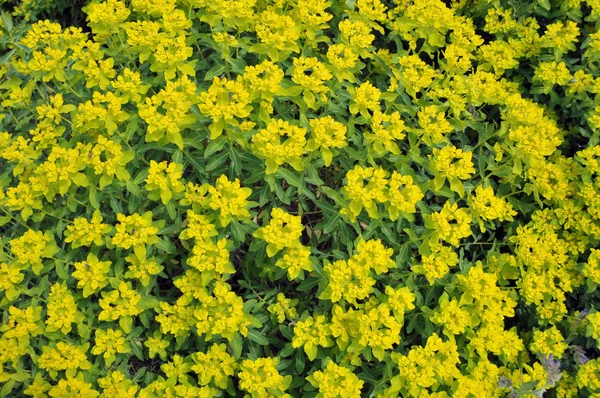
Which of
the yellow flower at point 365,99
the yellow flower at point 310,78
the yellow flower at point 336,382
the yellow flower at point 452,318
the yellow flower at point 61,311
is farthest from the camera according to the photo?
the yellow flower at point 365,99

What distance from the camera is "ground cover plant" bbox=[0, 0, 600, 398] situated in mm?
3061

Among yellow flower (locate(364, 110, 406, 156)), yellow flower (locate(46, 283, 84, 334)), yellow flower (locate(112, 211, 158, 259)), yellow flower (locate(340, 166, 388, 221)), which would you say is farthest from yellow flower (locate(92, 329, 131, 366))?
yellow flower (locate(364, 110, 406, 156))

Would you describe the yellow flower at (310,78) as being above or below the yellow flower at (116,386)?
above

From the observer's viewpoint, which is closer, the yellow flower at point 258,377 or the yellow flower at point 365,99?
the yellow flower at point 258,377

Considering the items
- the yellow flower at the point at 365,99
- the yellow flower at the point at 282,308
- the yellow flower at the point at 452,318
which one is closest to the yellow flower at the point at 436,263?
the yellow flower at the point at 452,318

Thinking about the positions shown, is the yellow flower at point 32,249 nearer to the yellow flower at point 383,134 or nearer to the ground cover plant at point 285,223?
the ground cover plant at point 285,223

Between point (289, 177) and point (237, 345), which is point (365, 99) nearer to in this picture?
point (289, 177)

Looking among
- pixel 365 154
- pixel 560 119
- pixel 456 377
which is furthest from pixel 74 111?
pixel 560 119

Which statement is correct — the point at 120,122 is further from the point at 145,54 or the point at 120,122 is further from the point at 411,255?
the point at 411,255

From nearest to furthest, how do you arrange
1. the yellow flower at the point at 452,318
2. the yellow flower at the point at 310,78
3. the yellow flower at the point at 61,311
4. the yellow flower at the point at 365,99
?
the yellow flower at the point at 61,311, the yellow flower at the point at 452,318, the yellow flower at the point at 310,78, the yellow flower at the point at 365,99

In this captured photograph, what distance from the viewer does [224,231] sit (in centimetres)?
319

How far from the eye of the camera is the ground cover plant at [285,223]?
120 inches

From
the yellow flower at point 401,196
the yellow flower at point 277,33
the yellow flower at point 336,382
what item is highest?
the yellow flower at point 277,33

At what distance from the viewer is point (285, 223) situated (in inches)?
137
